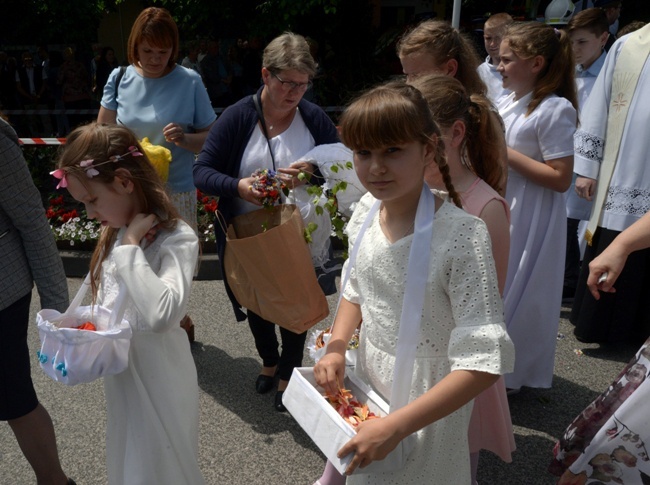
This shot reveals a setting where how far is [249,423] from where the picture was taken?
135 inches

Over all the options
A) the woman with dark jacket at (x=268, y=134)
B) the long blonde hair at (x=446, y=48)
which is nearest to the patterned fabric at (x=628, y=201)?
the long blonde hair at (x=446, y=48)

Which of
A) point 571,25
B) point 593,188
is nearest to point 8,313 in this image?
point 593,188

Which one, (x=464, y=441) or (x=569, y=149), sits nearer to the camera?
(x=464, y=441)

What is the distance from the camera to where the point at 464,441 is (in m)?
1.81

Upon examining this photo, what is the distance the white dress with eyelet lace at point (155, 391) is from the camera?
7.11 ft

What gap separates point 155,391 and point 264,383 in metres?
Answer: 1.54

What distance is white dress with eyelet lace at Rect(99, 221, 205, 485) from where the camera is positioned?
2.17 m

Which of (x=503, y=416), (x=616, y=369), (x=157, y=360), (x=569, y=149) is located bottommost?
(x=616, y=369)

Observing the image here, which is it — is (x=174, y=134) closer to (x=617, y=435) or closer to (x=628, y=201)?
(x=628, y=201)

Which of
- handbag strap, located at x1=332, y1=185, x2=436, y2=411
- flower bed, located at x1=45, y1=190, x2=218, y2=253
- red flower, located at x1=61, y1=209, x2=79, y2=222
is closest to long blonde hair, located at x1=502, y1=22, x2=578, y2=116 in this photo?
handbag strap, located at x1=332, y1=185, x2=436, y2=411

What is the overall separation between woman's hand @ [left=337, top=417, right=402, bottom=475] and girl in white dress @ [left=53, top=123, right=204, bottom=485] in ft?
2.60

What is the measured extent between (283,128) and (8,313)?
155 centimetres

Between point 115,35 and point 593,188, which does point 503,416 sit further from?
point 115,35

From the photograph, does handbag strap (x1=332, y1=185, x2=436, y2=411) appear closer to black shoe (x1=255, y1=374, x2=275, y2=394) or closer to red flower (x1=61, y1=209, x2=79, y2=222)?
black shoe (x1=255, y1=374, x2=275, y2=394)
